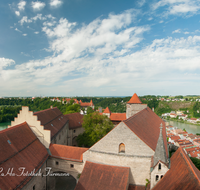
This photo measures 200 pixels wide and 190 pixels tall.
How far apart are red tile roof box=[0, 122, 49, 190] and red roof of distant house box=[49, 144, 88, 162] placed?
40.2 inches

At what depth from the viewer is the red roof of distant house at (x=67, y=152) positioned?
668 inches

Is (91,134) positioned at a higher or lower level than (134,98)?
lower

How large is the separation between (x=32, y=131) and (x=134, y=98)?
964 inches

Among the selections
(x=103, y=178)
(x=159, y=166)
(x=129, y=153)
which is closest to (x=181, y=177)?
(x=159, y=166)

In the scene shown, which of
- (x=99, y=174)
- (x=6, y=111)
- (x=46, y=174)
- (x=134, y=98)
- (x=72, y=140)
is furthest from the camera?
(x=6, y=111)

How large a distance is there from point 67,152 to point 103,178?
600 centimetres

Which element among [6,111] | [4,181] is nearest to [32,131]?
[4,181]

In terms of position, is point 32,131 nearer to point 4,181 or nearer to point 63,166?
point 63,166

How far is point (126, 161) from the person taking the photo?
14742 millimetres

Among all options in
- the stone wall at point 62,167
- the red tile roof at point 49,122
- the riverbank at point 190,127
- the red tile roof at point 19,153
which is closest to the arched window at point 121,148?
the stone wall at point 62,167

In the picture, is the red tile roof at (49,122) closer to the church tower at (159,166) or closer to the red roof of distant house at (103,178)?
the red roof of distant house at (103,178)

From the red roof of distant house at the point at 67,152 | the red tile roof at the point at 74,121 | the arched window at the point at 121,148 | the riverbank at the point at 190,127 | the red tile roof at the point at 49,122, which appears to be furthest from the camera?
the riverbank at the point at 190,127

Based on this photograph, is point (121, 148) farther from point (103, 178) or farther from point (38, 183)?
point (38, 183)

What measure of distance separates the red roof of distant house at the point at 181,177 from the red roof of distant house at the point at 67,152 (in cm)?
902
